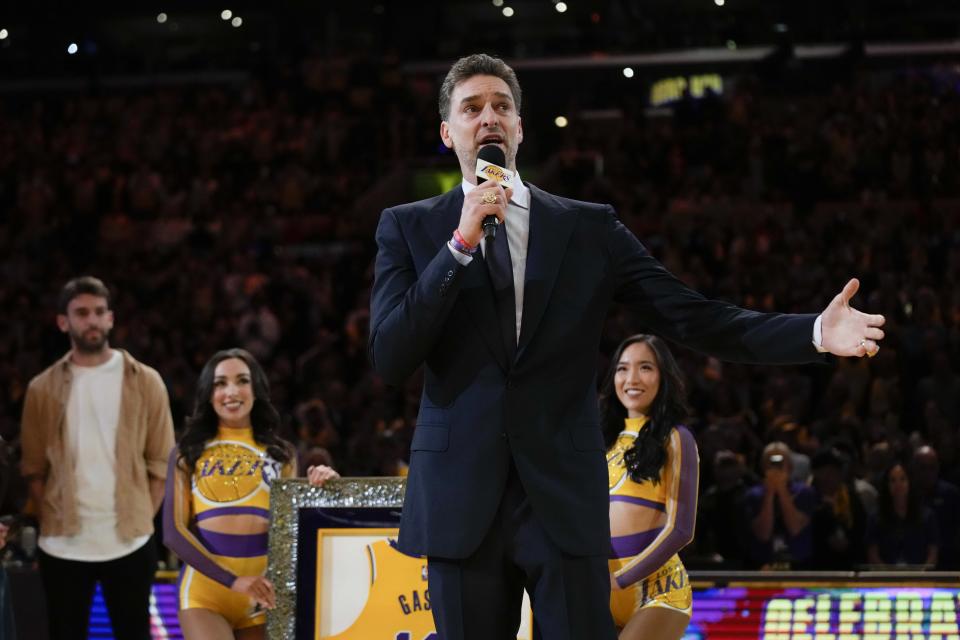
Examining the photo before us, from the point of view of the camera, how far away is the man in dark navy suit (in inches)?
89.4

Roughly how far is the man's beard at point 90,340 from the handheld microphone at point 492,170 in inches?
126

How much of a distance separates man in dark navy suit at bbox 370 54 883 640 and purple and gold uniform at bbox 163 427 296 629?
8.24ft

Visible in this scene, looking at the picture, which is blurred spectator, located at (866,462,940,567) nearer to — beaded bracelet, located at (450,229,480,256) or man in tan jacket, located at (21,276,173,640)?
man in tan jacket, located at (21,276,173,640)

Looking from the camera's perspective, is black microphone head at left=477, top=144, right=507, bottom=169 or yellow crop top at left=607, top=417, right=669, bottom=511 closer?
black microphone head at left=477, top=144, right=507, bottom=169

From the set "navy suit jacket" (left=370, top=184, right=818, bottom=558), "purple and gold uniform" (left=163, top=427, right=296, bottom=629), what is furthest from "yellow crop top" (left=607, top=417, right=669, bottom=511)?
"navy suit jacket" (left=370, top=184, right=818, bottom=558)

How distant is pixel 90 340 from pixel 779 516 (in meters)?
3.47

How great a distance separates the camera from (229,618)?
15.6ft

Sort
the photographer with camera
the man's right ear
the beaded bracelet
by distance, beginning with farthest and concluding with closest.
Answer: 1. the photographer with camera
2. the man's right ear
3. the beaded bracelet

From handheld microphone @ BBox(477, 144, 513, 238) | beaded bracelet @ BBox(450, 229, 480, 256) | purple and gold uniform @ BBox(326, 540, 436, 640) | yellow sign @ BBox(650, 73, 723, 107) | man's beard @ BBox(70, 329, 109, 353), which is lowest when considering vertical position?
purple and gold uniform @ BBox(326, 540, 436, 640)

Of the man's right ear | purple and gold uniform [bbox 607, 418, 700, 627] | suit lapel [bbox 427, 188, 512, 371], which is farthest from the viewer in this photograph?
purple and gold uniform [bbox 607, 418, 700, 627]

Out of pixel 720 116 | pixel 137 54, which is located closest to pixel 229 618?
pixel 720 116

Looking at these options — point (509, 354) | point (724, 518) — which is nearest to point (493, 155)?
point (509, 354)

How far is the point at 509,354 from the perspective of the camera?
7.73 feet

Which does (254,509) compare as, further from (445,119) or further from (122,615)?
(445,119)
